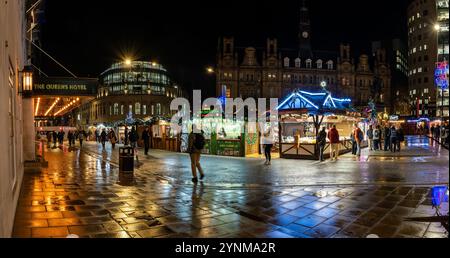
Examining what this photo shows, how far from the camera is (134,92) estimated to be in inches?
3314

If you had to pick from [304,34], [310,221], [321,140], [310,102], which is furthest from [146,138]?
[304,34]

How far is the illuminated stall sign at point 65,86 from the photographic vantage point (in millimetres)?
11133

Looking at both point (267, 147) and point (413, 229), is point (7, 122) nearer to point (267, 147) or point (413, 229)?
point (413, 229)

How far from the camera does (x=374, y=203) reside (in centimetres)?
759

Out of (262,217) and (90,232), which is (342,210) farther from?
(90,232)

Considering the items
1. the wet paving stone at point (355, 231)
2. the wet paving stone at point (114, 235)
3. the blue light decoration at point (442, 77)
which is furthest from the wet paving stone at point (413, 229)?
the blue light decoration at point (442, 77)

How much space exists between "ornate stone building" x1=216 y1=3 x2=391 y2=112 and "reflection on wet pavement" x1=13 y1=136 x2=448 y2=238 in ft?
183

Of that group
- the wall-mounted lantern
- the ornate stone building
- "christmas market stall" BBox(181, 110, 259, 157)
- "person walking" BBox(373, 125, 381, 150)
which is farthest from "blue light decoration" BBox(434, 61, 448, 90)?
the ornate stone building

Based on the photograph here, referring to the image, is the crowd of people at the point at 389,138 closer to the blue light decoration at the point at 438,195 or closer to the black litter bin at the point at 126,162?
the blue light decoration at the point at 438,195

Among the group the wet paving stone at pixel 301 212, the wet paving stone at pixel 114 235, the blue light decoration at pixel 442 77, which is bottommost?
the wet paving stone at pixel 301 212

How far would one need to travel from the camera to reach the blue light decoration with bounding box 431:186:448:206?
7375 mm

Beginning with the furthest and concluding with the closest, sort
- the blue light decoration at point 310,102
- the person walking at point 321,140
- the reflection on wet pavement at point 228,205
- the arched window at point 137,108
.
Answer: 1. the arched window at point 137,108
2. the blue light decoration at point 310,102
3. the person walking at point 321,140
4. the reflection on wet pavement at point 228,205

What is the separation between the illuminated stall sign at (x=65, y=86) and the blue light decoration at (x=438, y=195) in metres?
10.3

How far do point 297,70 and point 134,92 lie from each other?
3798 cm
